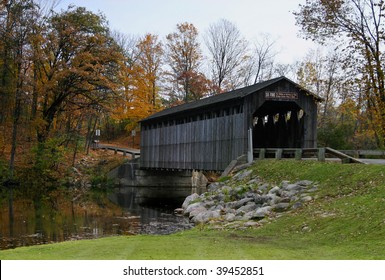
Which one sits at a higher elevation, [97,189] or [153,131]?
[153,131]

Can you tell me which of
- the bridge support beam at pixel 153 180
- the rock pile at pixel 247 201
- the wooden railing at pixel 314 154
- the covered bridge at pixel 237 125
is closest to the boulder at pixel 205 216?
the rock pile at pixel 247 201

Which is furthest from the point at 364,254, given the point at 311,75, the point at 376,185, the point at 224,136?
the point at 311,75

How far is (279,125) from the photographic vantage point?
27.2 metres

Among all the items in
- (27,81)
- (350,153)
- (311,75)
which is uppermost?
(311,75)

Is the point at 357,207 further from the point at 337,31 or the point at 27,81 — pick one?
the point at 27,81

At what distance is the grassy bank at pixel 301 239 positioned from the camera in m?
7.44

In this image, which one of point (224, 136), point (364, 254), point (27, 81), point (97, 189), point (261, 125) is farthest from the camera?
point (97, 189)

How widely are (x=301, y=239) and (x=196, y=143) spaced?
59.0ft

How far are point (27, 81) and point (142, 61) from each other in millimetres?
17098

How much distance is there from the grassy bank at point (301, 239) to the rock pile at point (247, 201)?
2.21 ft

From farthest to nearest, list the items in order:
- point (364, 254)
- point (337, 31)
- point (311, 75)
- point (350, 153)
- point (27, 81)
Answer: point (311, 75)
point (27, 81)
point (337, 31)
point (350, 153)
point (364, 254)

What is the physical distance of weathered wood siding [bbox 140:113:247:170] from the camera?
77.7 feet

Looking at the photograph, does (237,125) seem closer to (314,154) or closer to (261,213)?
(314,154)

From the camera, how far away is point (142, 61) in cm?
4712
